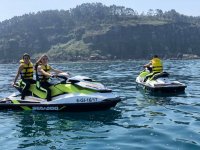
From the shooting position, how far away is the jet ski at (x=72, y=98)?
46.8 ft

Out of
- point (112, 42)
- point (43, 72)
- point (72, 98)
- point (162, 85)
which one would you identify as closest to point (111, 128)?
point (72, 98)

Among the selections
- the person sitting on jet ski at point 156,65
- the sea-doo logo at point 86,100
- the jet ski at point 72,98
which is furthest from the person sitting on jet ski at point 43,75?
the person sitting on jet ski at point 156,65

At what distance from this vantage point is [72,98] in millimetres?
14383

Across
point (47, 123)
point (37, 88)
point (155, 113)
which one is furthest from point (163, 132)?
point (37, 88)

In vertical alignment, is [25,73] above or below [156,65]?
above

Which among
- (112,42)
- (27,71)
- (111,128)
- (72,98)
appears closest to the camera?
(111,128)

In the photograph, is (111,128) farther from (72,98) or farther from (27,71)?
(27,71)

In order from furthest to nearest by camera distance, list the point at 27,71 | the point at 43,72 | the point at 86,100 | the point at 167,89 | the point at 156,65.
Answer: the point at 156,65
the point at 167,89
the point at 27,71
the point at 43,72
the point at 86,100

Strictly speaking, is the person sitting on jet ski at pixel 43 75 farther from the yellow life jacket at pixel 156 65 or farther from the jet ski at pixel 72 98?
the yellow life jacket at pixel 156 65

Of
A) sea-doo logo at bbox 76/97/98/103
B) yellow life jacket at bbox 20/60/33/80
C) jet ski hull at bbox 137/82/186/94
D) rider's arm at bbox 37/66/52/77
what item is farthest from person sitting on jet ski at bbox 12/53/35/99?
jet ski hull at bbox 137/82/186/94

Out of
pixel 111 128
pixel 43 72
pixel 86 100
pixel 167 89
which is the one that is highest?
pixel 43 72

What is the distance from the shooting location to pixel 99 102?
1416cm

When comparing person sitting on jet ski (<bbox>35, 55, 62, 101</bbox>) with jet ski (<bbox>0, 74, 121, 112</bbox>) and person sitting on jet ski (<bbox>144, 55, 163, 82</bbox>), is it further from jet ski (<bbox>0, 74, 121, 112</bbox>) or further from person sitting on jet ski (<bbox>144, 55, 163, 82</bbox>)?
person sitting on jet ski (<bbox>144, 55, 163, 82</bbox>)

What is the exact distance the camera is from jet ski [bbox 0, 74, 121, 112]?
14.3 meters
